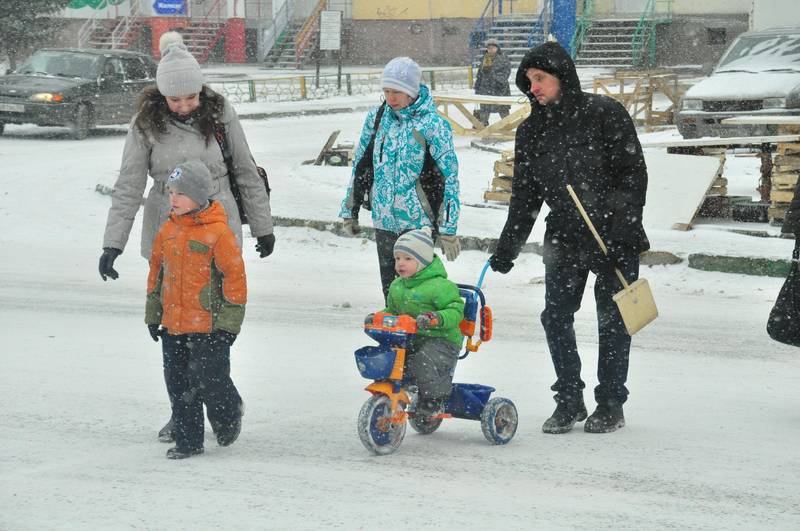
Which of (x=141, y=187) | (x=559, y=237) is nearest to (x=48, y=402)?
(x=141, y=187)

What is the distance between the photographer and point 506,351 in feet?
26.9

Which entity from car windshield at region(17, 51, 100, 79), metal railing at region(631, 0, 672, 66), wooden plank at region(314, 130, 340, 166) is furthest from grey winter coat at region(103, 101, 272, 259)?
metal railing at region(631, 0, 672, 66)

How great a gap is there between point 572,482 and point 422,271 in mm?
1140

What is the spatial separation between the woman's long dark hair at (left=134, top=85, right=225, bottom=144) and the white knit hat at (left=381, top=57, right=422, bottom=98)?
87 cm

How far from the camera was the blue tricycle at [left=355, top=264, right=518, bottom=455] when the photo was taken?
5.53 metres

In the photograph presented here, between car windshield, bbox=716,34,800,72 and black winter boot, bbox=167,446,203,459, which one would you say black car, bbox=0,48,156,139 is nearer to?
car windshield, bbox=716,34,800,72

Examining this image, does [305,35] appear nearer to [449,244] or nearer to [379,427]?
[449,244]

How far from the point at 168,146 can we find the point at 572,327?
2.06 m

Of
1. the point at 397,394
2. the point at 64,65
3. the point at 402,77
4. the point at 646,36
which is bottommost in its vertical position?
the point at 646,36

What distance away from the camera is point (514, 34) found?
129 ft

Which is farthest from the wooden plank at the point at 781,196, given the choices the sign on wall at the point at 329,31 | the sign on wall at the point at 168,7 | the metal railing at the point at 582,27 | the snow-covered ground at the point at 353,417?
the sign on wall at the point at 168,7

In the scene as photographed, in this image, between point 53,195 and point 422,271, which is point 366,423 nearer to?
point 422,271

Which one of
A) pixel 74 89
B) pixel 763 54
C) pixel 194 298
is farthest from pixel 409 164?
pixel 74 89

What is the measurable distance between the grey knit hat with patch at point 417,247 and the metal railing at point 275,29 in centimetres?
3937
